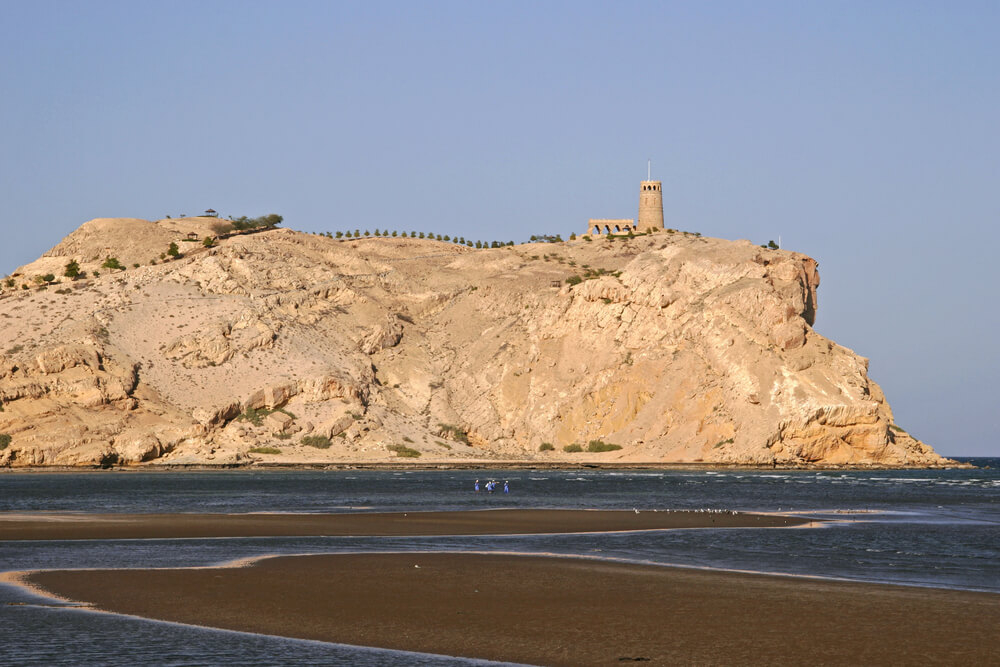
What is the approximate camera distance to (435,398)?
123 metres

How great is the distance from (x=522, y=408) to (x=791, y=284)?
95.5ft

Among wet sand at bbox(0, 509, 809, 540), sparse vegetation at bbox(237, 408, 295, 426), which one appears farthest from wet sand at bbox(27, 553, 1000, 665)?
sparse vegetation at bbox(237, 408, 295, 426)

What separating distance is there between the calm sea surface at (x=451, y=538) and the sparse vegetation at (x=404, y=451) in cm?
1122

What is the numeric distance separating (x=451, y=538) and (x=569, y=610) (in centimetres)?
1714

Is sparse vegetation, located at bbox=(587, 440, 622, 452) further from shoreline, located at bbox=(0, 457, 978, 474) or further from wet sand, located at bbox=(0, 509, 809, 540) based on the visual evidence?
wet sand, located at bbox=(0, 509, 809, 540)

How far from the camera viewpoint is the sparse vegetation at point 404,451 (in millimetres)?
113125

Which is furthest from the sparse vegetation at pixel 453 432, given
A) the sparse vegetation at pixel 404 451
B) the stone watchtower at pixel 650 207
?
the stone watchtower at pixel 650 207

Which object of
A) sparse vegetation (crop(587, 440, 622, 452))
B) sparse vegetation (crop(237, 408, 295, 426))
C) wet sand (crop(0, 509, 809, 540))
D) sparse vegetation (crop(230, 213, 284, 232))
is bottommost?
wet sand (crop(0, 509, 809, 540))

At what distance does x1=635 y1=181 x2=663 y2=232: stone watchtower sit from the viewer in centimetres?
16000

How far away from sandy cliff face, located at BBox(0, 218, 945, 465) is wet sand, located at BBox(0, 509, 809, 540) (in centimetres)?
5751

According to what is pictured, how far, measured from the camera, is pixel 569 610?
24.0 meters

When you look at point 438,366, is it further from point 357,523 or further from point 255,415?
point 357,523

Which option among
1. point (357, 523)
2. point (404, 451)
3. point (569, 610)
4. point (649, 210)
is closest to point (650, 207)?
point (649, 210)

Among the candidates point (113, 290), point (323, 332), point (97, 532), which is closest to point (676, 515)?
point (97, 532)
